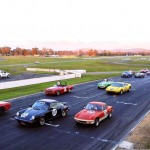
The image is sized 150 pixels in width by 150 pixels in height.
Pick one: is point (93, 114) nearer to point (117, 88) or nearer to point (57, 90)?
point (57, 90)

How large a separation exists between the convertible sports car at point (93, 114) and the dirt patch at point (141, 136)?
2561 mm

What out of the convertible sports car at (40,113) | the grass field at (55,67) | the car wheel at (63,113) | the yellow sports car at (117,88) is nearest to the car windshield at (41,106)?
the convertible sports car at (40,113)

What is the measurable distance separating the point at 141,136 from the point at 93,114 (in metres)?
3.67

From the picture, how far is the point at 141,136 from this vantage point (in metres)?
15.8

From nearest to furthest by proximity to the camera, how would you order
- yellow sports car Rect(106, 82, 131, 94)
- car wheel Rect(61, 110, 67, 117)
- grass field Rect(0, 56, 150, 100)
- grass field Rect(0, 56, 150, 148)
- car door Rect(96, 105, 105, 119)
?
car door Rect(96, 105, 105, 119), car wheel Rect(61, 110, 67, 117), yellow sports car Rect(106, 82, 131, 94), grass field Rect(0, 56, 150, 148), grass field Rect(0, 56, 150, 100)

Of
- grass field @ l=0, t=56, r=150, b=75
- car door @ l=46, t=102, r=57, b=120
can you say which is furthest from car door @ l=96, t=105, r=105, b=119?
grass field @ l=0, t=56, r=150, b=75

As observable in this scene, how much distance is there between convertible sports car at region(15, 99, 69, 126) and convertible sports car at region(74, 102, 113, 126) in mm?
1825

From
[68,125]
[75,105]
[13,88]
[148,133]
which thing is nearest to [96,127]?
[68,125]

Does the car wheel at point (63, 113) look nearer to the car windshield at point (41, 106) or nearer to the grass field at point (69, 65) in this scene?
the car windshield at point (41, 106)

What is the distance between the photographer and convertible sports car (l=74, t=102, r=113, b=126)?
17.6m

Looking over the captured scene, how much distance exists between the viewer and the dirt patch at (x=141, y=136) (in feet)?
46.8

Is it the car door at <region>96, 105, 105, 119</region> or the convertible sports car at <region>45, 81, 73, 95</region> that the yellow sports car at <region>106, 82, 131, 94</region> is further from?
the car door at <region>96, 105, 105, 119</region>

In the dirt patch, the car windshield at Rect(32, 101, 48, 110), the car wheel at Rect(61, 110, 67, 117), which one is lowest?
the dirt patch

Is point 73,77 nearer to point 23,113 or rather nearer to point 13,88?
point 13,88
